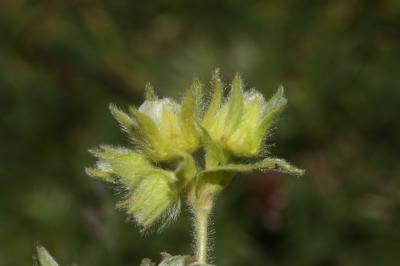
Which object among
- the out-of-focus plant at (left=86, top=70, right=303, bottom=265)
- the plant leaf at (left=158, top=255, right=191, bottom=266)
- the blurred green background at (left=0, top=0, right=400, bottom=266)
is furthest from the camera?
the blurred green background at (left=0, top=0, right=400, bottom=266)

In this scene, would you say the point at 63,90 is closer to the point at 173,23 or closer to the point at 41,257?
the point at 173,23

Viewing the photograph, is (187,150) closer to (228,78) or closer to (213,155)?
(213,155)

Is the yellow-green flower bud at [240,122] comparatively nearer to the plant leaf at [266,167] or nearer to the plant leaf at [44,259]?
the plant leaf at [266,167]

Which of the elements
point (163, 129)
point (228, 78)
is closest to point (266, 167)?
point (163, 129)

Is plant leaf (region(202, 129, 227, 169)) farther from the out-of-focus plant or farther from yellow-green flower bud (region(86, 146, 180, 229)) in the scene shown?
yellow-green flower bud (region(86, 146, 180, 229))

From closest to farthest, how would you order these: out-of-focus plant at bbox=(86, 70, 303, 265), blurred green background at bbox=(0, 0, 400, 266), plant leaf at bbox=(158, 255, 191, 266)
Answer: plant leaf at bbox=(158, 255, 191, 266), out-of-focus plant at bbox=(86, 70, 303, 265), blurred green background at bbox=(0, 0, 400, 266)

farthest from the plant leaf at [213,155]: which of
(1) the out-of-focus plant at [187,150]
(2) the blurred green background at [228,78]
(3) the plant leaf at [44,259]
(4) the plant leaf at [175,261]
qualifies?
(2) the blurred green background at [228,78]

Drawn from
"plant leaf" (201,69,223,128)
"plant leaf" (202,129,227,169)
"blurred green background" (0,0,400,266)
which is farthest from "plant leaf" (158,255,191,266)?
"blurred green background" (0,0,400,266)
